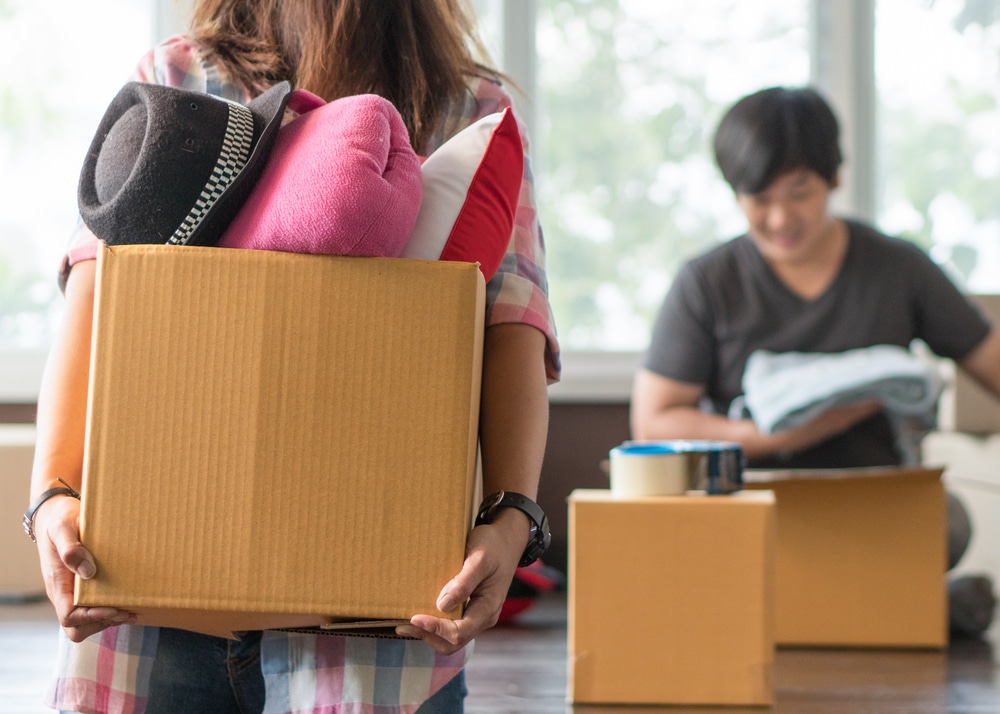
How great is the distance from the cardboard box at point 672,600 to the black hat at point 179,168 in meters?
0.97

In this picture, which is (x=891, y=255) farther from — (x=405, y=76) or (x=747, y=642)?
(x=405, y=76)

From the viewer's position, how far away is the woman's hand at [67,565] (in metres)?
0.58

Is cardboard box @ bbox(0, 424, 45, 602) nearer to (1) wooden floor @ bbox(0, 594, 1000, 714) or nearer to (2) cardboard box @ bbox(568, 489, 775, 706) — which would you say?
(1) wooden floor @ bbox(0, 594, 1000, 714)

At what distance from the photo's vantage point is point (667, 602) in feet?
4.92

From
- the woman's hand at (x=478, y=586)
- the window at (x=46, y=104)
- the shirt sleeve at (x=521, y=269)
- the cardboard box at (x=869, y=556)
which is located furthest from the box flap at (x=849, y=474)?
the window at (x=46, y=104)

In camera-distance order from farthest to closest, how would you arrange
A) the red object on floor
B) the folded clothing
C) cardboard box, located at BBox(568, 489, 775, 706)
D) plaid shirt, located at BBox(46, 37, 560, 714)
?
the red object on floor, the folded clothing, cardboard box, located at BBox(568, 489, 775, 706), plaid shirt, located at BBox(46, 37, 560, 714)

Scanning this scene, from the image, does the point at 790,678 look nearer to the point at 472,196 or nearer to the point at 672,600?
the point at 672,600

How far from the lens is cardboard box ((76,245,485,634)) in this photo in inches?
23.1

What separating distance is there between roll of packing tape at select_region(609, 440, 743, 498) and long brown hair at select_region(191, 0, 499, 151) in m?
0.84

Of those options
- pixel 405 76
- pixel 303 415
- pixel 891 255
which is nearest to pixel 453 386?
pixel 303 415

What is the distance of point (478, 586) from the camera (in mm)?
616

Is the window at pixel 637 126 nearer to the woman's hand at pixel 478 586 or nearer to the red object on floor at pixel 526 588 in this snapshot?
the red object on floor at pixel 526 588

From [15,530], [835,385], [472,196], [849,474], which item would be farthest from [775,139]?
[15,530]

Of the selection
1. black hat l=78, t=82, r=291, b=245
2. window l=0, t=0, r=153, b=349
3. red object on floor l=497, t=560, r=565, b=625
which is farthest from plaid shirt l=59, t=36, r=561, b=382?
window l=0, t=0, r=153, b=349
